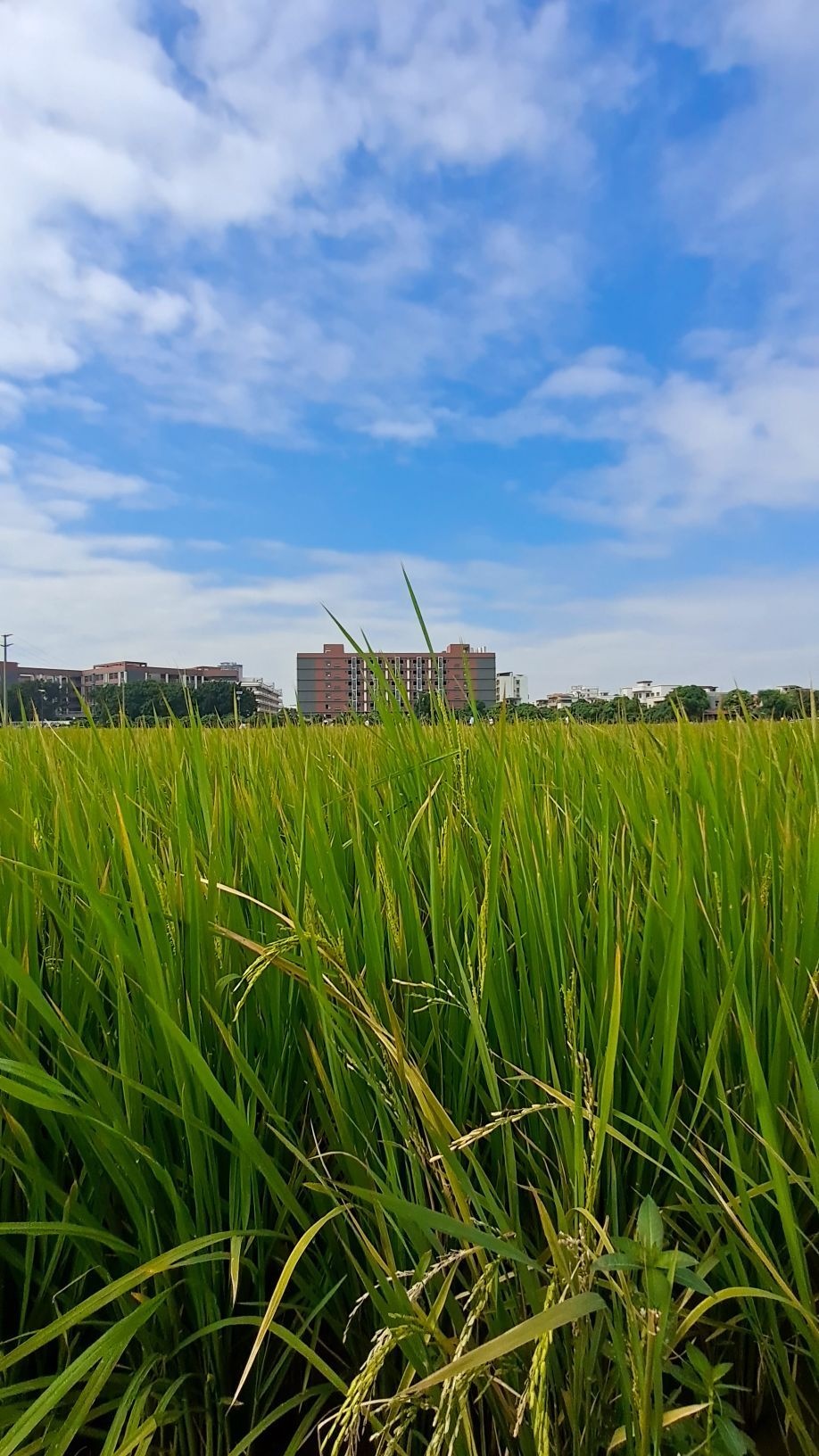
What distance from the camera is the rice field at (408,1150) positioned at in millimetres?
524

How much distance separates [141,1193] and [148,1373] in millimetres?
154

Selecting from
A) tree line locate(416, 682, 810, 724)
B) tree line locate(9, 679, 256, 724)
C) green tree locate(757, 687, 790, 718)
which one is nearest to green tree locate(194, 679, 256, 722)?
tree line locate(9, 679, 256, 724)

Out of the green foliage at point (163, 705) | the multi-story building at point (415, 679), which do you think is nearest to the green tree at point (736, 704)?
the multi-story building at point (415, 679)

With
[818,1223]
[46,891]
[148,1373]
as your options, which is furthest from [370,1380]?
Result: [46,891]

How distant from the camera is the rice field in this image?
524mm

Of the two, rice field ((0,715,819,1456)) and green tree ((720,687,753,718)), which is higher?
green tree ((720,687,753,718))

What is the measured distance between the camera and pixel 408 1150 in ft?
1.91

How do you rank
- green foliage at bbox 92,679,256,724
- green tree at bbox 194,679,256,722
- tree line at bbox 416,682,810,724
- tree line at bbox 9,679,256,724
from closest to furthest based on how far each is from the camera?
1. tree line at bbox 416,682,810,724
2. tree line at bbox 9,679,256,724
3. green foliage at bbox 92,679,256,724
4. green tree at bbox 194,679,256,722

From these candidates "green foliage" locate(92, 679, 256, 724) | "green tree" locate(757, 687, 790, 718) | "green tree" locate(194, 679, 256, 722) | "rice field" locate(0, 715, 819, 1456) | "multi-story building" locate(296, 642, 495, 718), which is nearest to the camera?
"rice field" locate(0, 715, 819, 1456)

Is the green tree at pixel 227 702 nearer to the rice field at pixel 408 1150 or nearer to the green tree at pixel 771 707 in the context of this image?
the rice field at pixel 408 1150

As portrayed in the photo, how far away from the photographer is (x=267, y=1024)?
2.35 ft

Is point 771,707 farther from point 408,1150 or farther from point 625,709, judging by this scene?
point 408,1150

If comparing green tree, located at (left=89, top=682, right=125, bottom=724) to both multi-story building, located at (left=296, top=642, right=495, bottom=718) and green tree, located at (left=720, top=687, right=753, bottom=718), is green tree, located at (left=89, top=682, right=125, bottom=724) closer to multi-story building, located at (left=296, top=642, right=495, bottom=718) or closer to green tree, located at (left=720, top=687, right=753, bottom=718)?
multi-story building, located at (left=296, top=642, right=495, bottom=718)

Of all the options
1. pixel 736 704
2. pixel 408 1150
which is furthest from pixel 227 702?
pixel 408 1150
